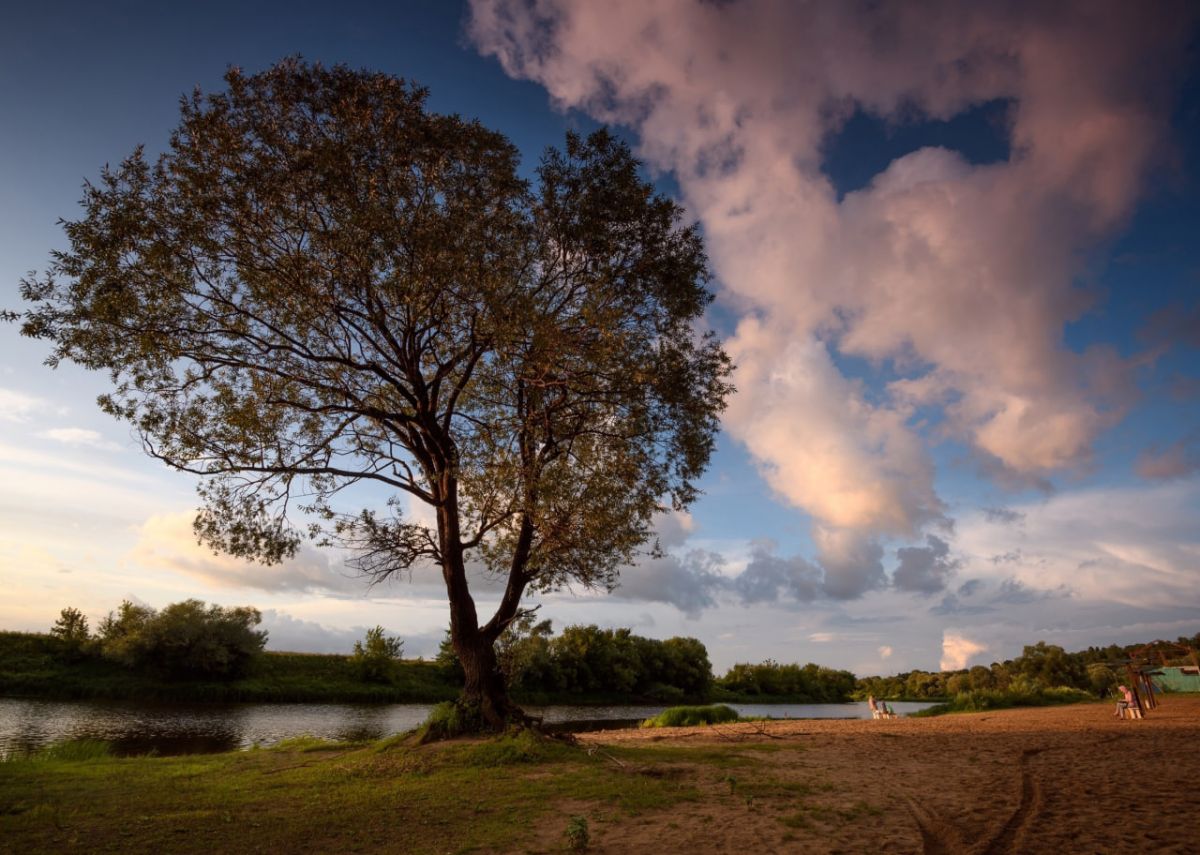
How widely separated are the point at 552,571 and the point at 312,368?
344 inches

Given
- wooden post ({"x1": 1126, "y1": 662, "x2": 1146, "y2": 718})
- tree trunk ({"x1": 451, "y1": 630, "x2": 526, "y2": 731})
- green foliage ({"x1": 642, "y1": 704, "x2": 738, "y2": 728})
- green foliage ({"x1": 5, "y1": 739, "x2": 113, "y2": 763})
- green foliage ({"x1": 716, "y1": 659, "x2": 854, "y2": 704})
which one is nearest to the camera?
tree trunk ({"x1": 451, "y1": 630, "x2": 526, "y2": 731})

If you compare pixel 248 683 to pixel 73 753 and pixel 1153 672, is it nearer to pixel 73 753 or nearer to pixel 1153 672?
pixel 73 753

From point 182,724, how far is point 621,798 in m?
33.6

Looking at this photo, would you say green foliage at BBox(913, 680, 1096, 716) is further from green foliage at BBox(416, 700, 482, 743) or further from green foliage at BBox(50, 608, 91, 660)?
green foliage at BBox(50, 608, 91, 660)

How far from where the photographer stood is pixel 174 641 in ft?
159

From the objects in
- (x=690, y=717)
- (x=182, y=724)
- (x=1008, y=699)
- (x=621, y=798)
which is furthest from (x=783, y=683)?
(x=621, y=798)

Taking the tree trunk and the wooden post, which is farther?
the wooden post

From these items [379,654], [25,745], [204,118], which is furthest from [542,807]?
[379,654]

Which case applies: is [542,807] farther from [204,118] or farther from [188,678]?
[188,678]

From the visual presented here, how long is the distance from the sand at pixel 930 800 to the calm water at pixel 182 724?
68.2ft

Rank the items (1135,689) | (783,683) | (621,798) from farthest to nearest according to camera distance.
→ (783,683) → (1135,689) → (621,798)

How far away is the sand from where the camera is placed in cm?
752

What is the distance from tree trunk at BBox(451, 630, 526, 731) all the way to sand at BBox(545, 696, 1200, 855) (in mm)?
2660

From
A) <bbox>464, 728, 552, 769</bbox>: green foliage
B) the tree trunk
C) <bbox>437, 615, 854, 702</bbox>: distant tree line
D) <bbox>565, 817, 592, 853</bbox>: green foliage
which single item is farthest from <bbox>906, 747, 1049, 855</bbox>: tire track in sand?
<bbox>437, 615, 854, 702</bbox>: distant tree line
